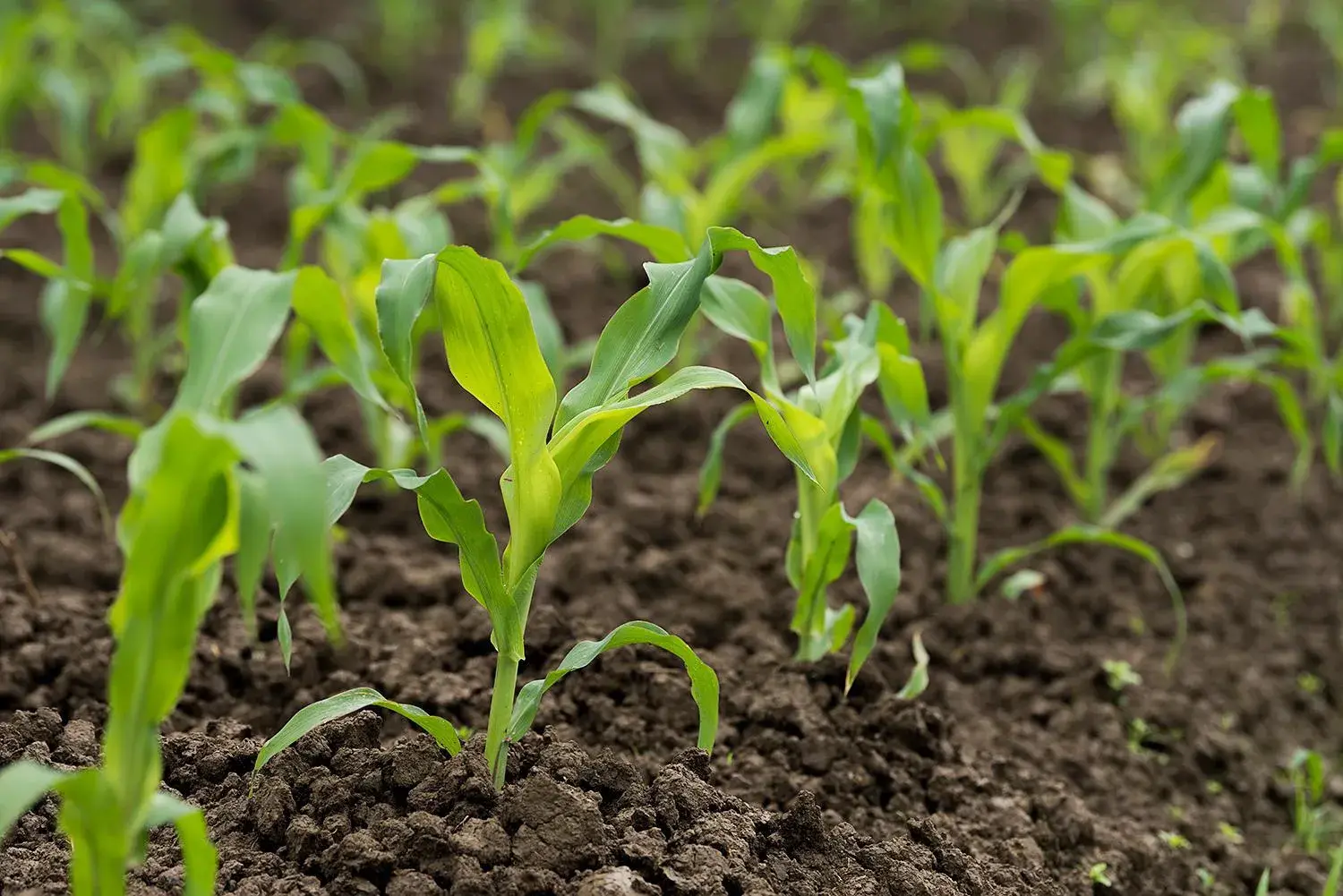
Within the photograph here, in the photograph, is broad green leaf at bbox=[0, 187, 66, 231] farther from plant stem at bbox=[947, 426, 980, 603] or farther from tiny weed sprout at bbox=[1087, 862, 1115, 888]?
tiny weed sprout at bbox=[1087, 862, 1115, 888]

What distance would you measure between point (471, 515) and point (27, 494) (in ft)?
4.70

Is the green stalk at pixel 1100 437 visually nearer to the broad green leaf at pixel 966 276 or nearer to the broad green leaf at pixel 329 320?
the broad green leaf at pixel 966 276

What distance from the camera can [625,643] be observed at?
1745 mm

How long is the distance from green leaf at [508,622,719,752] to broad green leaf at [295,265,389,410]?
489 millimetres

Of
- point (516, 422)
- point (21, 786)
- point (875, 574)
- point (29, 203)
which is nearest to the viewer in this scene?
point (21, 786)

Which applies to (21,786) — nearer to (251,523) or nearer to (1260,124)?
(251,523)

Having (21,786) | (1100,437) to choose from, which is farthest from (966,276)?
(21,786)

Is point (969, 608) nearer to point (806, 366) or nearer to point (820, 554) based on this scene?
point (820, 554)

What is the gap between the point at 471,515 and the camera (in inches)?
65.6

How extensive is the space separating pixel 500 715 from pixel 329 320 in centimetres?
65

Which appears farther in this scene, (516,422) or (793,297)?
(793,297)

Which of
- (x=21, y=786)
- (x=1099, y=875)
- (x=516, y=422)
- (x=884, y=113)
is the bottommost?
(x=1099, y=875)

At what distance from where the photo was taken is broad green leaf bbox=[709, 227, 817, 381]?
180cm

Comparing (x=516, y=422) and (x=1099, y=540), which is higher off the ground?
(x=516, y=422)
